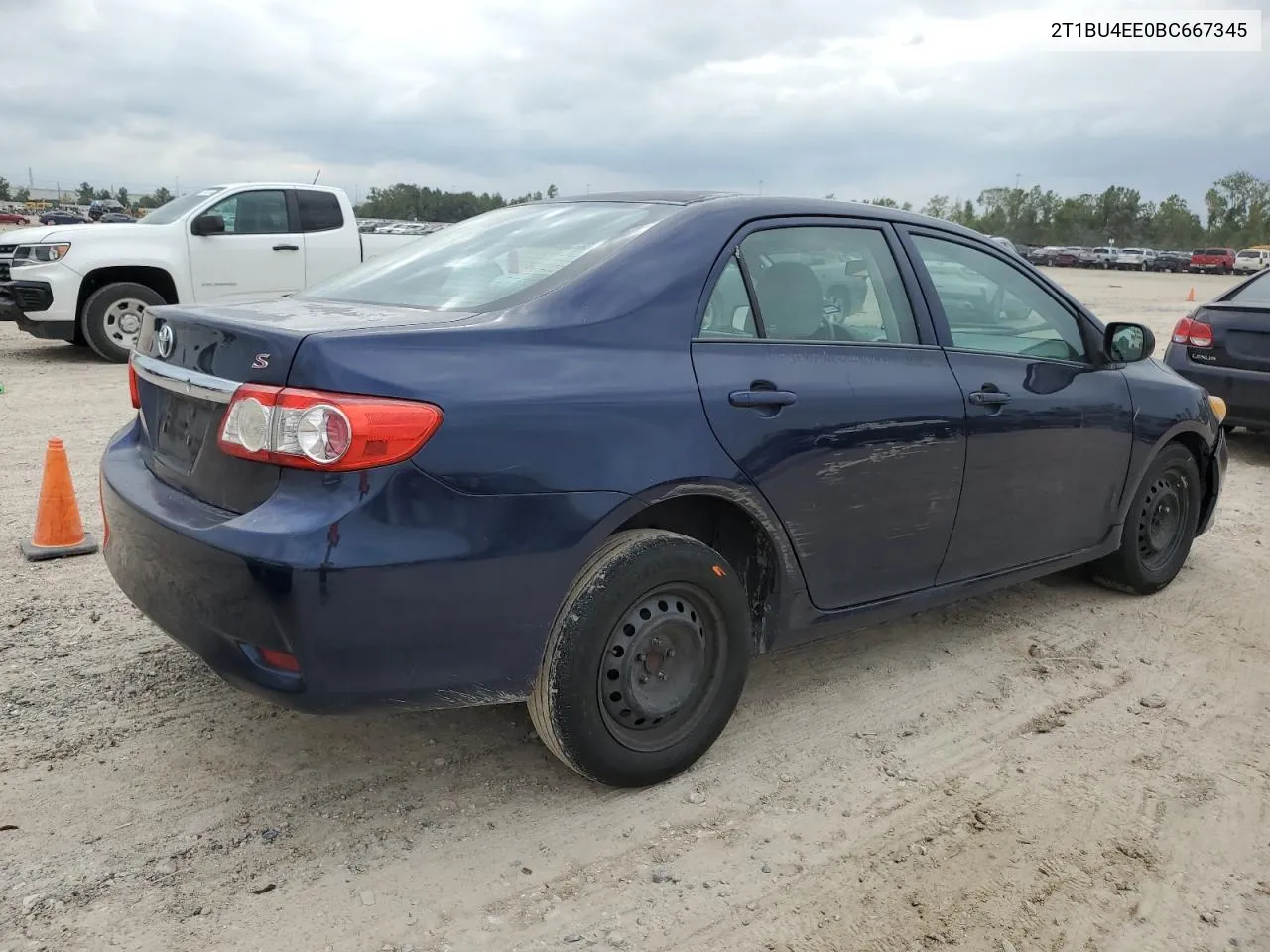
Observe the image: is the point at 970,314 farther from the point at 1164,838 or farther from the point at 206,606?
the point at 206,606

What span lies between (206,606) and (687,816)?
139 cm

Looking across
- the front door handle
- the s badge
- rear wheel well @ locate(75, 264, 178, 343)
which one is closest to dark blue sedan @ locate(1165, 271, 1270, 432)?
the front door handle

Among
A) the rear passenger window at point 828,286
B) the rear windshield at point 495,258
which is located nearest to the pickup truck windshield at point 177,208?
the rear windshield at point 495,258

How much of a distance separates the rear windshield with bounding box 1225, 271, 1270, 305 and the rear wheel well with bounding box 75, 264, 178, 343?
9603 millimetres

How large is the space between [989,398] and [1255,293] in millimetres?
5658

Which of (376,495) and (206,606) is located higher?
(376,495)

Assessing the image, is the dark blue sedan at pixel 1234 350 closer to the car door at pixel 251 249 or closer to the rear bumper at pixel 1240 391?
the rear bumper at pixel 1240 391

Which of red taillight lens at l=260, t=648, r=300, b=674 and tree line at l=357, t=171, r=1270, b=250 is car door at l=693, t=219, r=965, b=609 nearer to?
red taillight lens at l=260, t=648, r=300, b=674

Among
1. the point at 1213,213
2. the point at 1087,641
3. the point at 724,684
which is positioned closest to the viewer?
the point at 724,684

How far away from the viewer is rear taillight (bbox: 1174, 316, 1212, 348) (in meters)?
8.02

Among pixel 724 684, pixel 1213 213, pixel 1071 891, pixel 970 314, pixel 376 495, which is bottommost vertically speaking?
pixel 1071 891

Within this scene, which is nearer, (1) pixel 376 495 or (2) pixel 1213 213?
(1) pixel 376 495

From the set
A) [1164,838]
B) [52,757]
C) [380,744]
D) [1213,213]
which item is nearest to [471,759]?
[380,744]

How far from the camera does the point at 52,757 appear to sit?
3.05 m
